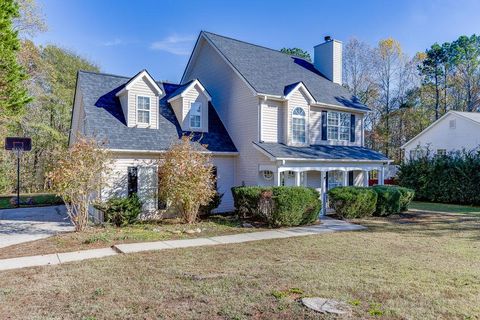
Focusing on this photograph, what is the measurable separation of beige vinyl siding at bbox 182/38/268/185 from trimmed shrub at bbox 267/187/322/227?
275 cm

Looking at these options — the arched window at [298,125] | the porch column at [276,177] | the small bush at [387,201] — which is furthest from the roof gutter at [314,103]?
the small bush at [387,201]

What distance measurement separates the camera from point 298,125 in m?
16.3

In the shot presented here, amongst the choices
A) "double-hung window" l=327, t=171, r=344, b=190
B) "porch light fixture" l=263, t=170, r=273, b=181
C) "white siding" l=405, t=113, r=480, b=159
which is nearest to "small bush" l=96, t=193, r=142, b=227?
"porch light fixture" l=263, t=170, r=273, b=181

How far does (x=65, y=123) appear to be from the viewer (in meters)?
27.8

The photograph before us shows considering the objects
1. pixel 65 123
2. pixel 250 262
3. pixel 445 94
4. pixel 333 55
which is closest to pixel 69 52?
pixel 65 123

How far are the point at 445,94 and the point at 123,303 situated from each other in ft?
151

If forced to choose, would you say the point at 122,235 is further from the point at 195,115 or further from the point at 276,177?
the point at 195,115

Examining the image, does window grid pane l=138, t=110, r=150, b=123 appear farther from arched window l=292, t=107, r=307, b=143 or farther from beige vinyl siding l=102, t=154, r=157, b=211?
arched window l=292, t=107, r=307, b=143

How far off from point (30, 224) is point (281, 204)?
9.48 meters

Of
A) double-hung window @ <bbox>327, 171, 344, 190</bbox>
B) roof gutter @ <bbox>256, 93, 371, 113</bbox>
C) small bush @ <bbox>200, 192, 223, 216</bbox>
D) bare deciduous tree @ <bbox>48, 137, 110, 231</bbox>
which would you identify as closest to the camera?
bare deciduous tree @ <bbox>48, 137, 110, 231</bbox>

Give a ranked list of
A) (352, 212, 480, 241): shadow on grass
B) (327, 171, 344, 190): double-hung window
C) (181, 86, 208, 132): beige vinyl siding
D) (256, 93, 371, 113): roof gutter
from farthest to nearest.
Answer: (327, 171, 344, 190): double-hung window, (181, 86, 208, 132): beige vinyl siding, (256, 93, 371, 113): roof gutter, (352, 212, 480, 241): shadow on grass

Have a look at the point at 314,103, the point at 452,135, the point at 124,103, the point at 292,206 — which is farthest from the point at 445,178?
the point at 124,103

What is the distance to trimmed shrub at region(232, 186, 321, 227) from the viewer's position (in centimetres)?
1225

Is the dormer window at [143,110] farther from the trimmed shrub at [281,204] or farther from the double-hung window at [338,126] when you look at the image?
the double-hung window at [338,126]
